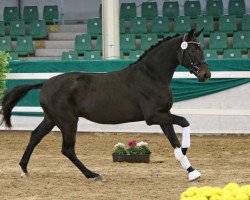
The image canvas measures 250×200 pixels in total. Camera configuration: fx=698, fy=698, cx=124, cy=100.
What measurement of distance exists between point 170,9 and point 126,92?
546 inches

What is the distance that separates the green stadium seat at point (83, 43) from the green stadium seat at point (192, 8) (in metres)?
3.50

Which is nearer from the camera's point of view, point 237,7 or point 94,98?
point 94,98

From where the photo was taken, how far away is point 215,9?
2255 cm

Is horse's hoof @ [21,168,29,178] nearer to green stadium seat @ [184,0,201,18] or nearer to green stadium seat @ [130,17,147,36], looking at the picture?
green stadium seat @ [130,17,147,36]

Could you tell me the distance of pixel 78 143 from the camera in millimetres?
13578

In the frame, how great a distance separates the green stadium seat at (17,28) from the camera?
2334 cm

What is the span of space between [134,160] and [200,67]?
8.11 feet

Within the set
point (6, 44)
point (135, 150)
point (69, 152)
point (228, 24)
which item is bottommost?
point (135, 150)

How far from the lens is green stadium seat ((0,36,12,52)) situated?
22.1 meters

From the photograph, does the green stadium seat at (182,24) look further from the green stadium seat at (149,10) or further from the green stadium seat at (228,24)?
the green stadium seat at (149,10)

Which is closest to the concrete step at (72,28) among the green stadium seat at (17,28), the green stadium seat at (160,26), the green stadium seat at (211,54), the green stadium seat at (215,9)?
the green stadium seat at (17,28)

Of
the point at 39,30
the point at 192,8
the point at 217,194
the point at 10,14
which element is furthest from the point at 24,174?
the point at 10,14

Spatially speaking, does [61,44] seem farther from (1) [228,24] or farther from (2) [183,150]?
(2) [183,150]

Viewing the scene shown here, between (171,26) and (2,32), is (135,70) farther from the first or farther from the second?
(2,32)
